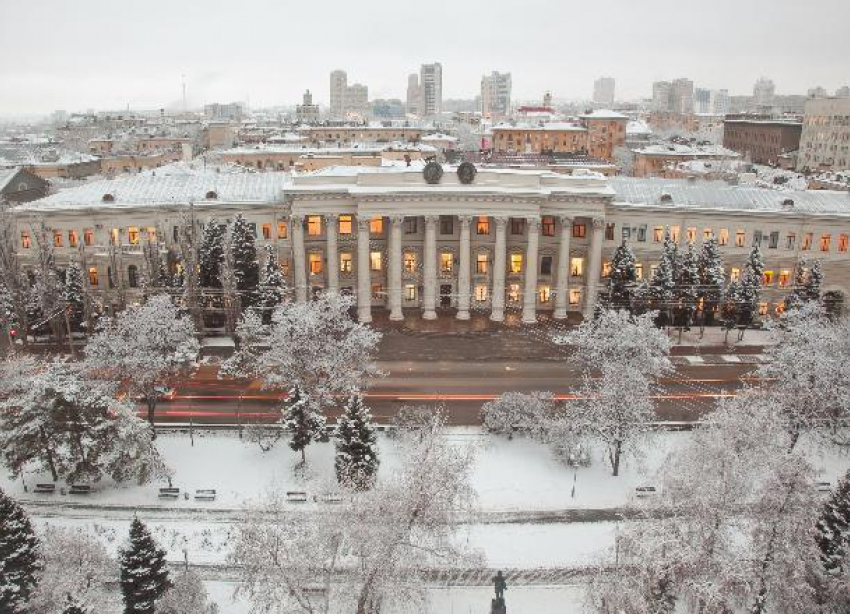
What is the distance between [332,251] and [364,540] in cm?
4612

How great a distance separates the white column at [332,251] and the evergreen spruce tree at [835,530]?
47.3 metres

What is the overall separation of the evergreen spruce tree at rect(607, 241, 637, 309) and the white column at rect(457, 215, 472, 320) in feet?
43.6

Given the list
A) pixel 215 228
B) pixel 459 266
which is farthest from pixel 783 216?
pixel 215 228

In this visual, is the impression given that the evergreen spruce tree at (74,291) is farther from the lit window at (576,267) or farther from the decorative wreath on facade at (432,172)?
the lit window at (576,267)

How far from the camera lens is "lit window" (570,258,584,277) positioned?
238 feet

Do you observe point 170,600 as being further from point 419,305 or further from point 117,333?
point 419,305

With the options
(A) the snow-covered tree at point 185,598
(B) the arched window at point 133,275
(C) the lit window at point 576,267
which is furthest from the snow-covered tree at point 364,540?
Result: (B) the arched window at point 133,275

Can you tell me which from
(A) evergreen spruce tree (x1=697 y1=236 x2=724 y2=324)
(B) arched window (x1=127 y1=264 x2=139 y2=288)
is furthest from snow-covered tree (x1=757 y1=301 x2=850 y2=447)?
(B) arched window (x1=127 y1=264 x2=139 y2=288)

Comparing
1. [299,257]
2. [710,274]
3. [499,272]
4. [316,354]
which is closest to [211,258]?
[299,257]

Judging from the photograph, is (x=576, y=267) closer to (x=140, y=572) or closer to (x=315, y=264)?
(x=315, y=264)

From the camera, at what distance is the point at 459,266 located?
72.1 meters

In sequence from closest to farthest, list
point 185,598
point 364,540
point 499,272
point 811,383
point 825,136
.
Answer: point 364,540 < point 185,598 < point 811,383 < point 499,272 < point 825,136

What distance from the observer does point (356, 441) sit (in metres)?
40.2

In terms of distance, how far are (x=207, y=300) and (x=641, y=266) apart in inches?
1644
